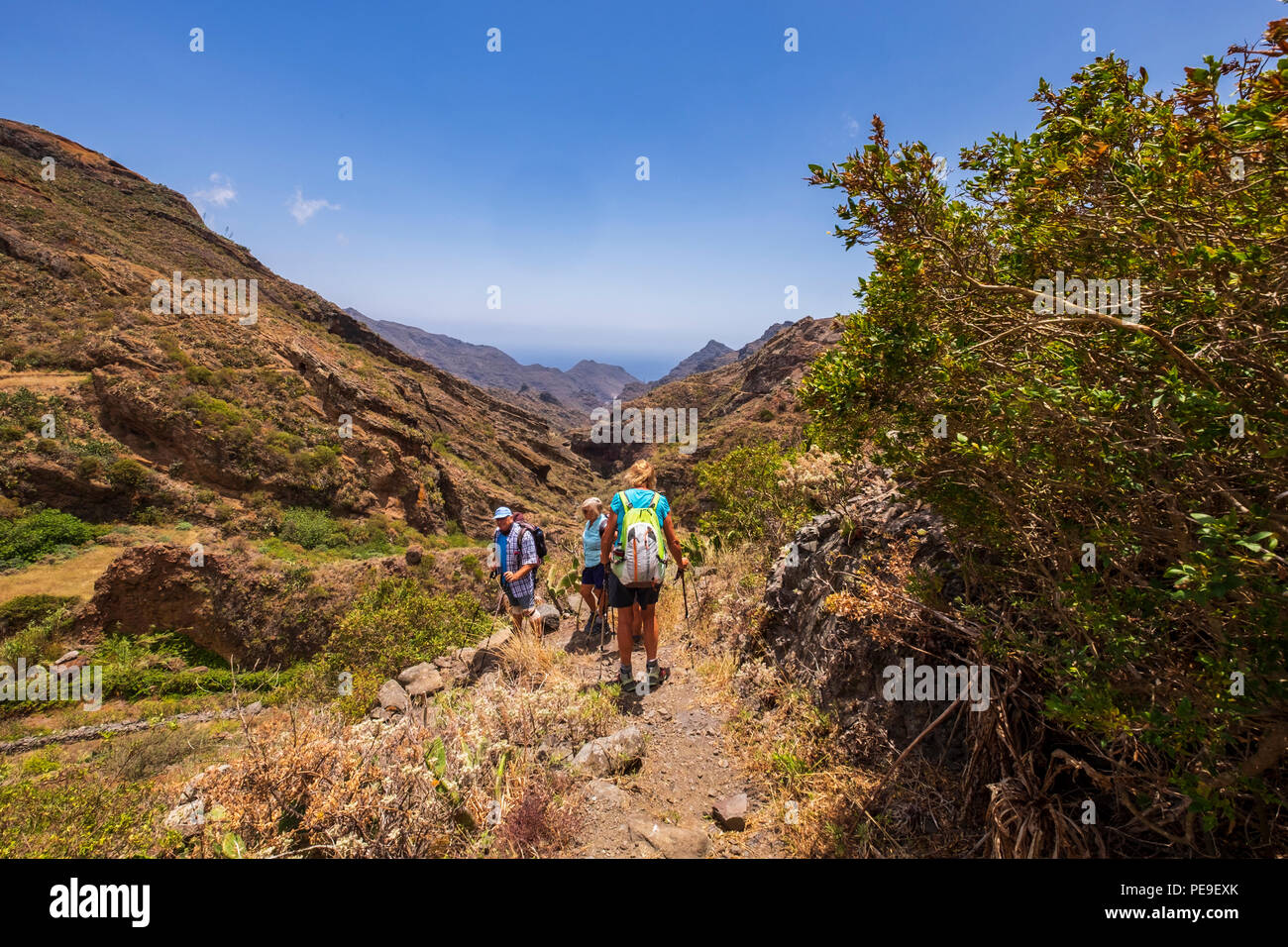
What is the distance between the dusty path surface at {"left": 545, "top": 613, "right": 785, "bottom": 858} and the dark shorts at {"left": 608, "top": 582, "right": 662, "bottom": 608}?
0.76 metres

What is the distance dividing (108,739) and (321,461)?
15.4 meters

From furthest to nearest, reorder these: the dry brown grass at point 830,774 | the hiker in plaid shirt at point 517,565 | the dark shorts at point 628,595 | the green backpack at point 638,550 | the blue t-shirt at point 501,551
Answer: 1. the blue t-shirt at point 501,551
2. the hiker in plaid shirt at point 517,565
3. the dark shorts at point 628,595
4. the green backpack at point 638,550
5. the dry brown grass at point 830,774

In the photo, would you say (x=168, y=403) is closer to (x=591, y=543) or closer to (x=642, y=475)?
(x=591, y=543)

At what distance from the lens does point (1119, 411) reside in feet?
5.46

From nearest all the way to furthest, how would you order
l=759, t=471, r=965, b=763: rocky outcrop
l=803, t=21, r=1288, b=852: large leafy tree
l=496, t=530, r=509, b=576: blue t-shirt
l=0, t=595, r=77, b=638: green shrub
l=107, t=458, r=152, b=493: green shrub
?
1. l=803, t=21, r=1288, b=852: large leafy tree
2. l=759, t=471, r=965, b=763: rocky outcrop
3. l=496, t=530, r=509, b=576: blue t-shirt
4. l=0, t=595, r=77, b=638: green shrub
5. l=107, t=458, r=152, b=493: green shrub

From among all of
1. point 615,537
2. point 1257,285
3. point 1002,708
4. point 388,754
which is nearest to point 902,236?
Answer: point 1257,285

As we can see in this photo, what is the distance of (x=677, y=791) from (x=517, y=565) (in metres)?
3.53

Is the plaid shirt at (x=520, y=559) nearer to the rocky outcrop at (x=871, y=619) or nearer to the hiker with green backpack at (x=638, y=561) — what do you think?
the hiker with green backpack at (x=638, y=561)

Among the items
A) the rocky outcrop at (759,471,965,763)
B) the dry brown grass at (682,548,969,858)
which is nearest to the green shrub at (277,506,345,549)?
the dry brown grass at (682,548,969,858)

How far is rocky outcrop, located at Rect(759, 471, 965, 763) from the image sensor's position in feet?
9.20

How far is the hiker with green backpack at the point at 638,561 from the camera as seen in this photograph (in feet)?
13.3

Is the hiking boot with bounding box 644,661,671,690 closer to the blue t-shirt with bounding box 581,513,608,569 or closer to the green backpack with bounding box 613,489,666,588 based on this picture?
the green backpack with bounding box 613,489,666,588

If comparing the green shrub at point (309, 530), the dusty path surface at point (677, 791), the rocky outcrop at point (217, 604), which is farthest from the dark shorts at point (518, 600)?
the green shrub at point (309, 530)
